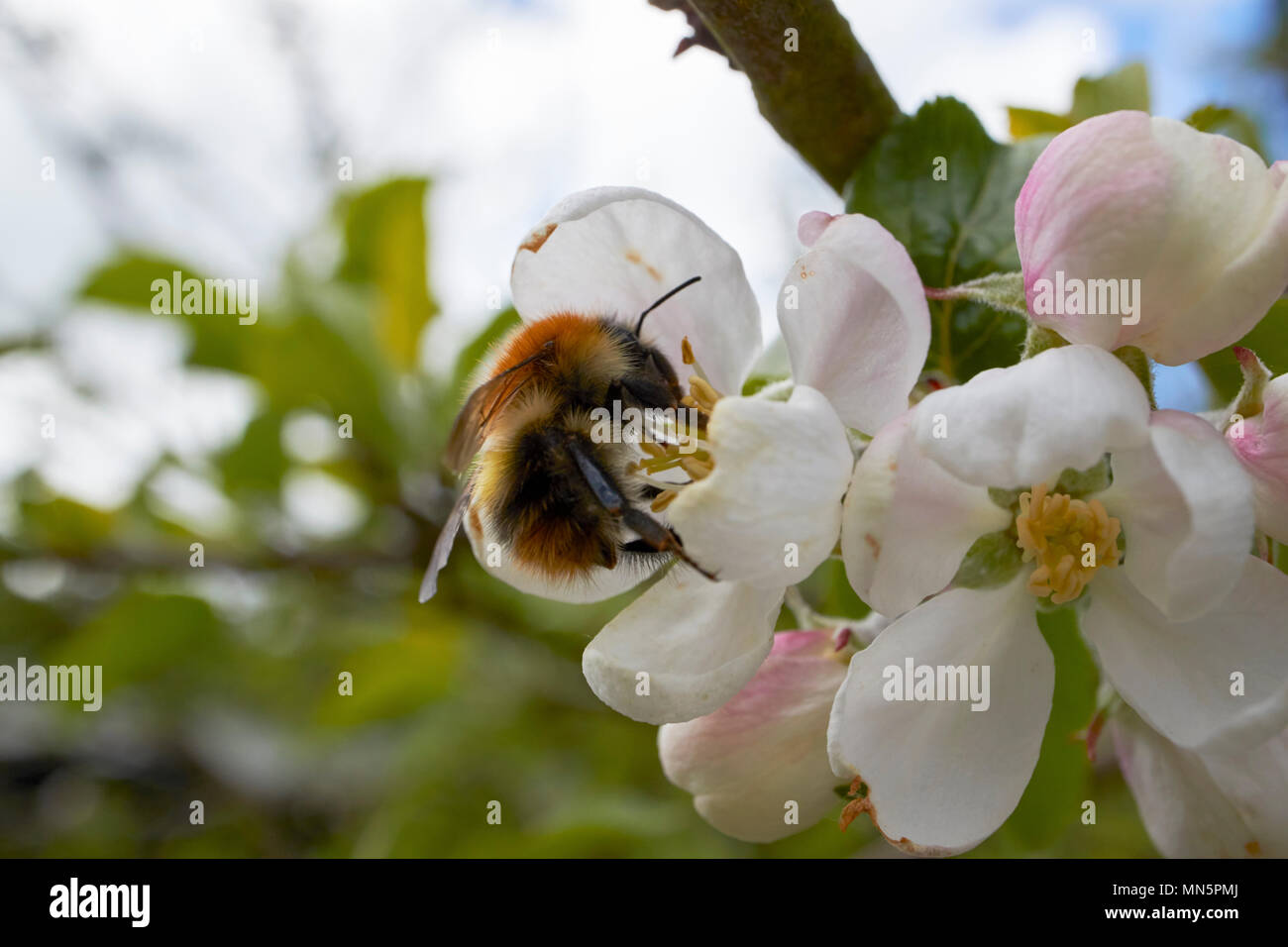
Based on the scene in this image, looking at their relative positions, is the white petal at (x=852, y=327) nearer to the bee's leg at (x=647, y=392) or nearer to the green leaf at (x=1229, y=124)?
the bee's leg at (x=647, y=392)

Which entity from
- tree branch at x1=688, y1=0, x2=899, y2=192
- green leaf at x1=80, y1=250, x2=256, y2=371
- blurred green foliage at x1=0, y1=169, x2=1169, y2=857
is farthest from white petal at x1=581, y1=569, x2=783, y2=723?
green leaf at x1=80, y1=250, x2=256, y2=371

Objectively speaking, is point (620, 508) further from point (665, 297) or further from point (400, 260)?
point (400, 260)

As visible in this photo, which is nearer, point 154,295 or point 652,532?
point 652,532

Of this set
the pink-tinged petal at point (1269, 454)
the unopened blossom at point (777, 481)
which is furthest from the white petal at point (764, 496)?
the pink-tinged petal at point (1269, 454)

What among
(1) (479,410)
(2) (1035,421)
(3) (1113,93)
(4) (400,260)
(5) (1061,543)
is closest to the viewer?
(2) (1035,421)

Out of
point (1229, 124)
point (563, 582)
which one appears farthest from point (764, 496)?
point (1229, 124)

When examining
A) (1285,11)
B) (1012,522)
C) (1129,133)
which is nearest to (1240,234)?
(1129,133)
